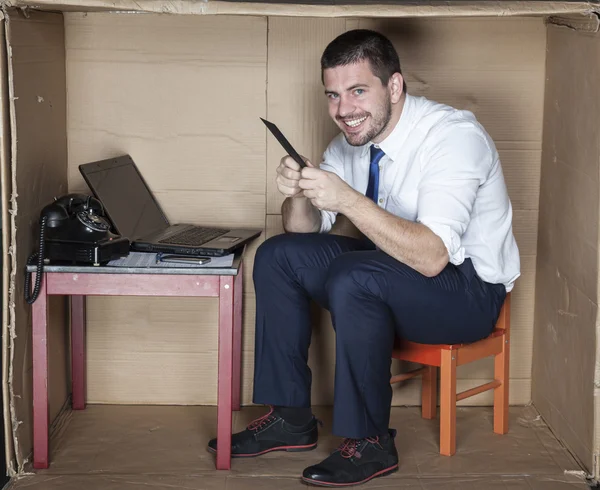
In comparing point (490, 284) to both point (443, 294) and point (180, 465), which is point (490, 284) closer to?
point (443, 294)

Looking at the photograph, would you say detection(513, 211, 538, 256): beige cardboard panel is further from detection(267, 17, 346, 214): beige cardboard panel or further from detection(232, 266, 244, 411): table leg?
detection(232, 266, 244, 411): table leg

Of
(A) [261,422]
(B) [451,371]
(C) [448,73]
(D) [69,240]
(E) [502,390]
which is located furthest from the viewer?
(C) [448,73]

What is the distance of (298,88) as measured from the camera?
→ 286 cm

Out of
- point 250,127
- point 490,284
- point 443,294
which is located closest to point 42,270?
point 250,127

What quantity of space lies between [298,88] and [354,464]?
1.16m

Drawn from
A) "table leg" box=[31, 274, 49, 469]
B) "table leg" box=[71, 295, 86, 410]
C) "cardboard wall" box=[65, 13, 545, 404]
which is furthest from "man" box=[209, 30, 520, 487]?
"table leg" box=[71, 295, 86, 410]

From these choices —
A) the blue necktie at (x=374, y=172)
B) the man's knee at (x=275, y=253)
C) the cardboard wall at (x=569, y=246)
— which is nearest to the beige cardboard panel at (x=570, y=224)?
the cardboard wall at (x=569, y=246)

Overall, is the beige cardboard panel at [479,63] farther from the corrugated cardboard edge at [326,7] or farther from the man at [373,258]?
the corrugated cardboard edge at [326,7]

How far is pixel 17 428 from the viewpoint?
240 cm

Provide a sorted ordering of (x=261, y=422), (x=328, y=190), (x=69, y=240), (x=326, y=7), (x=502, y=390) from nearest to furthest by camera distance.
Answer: (x=326, y=7), (x=328, y=190), (x=69, y=240), (x=261, y=422), (x=502, y=390)

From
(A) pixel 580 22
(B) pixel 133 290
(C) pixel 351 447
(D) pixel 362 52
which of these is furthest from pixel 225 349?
(A) pixel 580 22

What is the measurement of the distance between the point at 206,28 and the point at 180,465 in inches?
51.0

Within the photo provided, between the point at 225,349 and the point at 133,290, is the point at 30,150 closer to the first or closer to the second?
the point at 133,290

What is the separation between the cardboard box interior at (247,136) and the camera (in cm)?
272
